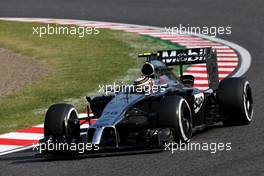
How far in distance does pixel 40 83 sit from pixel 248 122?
724 centimetres

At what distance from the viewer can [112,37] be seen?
2608cm

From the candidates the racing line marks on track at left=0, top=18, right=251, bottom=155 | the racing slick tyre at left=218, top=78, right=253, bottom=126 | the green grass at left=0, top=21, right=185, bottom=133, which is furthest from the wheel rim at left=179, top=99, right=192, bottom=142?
the green grass at left=0, top=21, right=185, bottom=133

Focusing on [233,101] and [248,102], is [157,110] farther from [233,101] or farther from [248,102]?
[248,102]

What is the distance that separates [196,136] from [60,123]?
2227 mm

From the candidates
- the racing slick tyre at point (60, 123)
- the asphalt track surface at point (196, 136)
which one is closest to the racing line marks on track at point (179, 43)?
the asphalt track surface at point (196, 136)

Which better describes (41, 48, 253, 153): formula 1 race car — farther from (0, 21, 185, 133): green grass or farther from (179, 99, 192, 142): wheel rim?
(0, 21, 185, 133): green grass

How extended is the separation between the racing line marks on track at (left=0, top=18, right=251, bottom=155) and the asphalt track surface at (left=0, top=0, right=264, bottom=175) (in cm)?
41

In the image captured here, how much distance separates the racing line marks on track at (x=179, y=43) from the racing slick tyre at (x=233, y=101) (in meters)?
2.65

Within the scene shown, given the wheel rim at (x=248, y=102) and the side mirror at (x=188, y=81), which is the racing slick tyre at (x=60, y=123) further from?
the wheel rim at (x=248, y=102)

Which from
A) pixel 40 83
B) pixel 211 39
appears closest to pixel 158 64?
pixel 40 83

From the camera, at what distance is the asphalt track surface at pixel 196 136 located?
458 inches

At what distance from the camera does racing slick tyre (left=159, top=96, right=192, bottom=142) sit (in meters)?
12.6

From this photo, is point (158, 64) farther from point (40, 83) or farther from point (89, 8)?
point (89, 8)

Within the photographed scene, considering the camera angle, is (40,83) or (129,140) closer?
(129,140)
